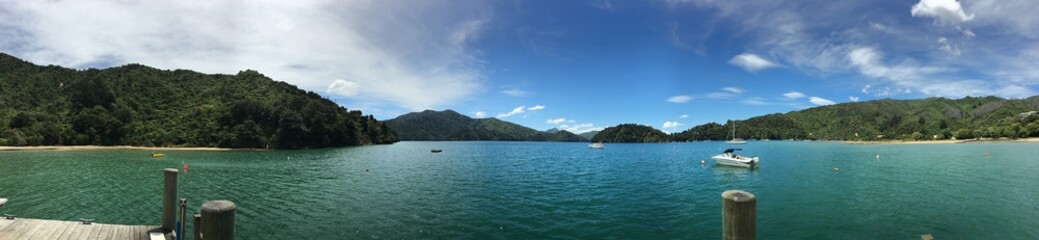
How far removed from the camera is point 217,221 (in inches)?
228

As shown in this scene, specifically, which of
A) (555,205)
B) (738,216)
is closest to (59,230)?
(738,216)

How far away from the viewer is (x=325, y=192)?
92.2ft

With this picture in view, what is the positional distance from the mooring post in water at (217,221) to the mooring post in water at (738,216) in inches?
249

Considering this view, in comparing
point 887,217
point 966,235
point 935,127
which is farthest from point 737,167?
point 935,127

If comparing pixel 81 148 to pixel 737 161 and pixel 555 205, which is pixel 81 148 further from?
pixel 737 161

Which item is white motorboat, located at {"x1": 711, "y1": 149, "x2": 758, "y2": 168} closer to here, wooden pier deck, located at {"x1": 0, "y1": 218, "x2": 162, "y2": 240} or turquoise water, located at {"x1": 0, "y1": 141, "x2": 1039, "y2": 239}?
turquoise water, located at {"x1": 0, "y1": 141, "x2": 1039, "y2": 239}

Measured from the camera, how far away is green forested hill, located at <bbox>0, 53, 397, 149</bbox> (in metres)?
94.5

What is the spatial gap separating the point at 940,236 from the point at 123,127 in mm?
136175

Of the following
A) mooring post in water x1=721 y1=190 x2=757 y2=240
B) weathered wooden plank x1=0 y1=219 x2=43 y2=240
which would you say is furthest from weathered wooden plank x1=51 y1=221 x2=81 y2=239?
mooring post in water x1=721 y1=190 x2=757 y2=240

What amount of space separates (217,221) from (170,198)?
7.21m

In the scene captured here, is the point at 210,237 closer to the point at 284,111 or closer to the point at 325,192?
the point at 325,192

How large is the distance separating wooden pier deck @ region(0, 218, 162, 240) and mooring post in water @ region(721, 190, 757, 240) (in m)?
13.4

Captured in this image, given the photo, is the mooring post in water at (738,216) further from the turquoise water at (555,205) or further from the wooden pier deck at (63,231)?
the wooden pier deck at (63,231)

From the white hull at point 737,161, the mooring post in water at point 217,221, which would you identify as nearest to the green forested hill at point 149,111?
the white hull at point 737,161
